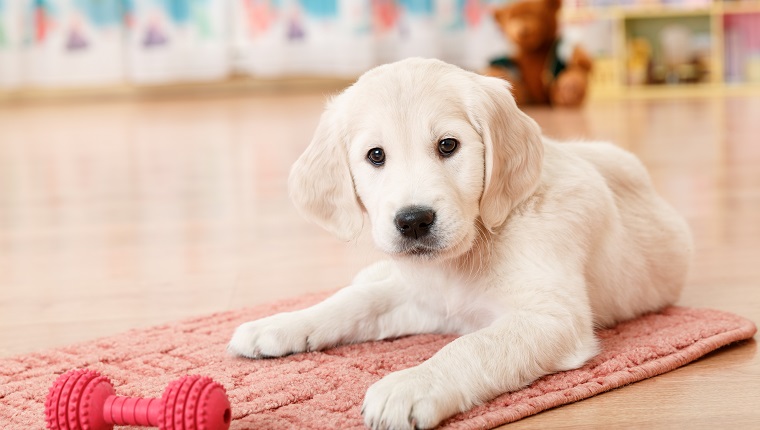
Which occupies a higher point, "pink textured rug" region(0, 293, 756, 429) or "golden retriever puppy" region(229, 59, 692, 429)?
"golden retriever puppy" region(229, 59, 692, 429)

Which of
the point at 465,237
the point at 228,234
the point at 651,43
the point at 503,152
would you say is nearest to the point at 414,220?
the point at 465,237

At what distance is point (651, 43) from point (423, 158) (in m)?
6.23

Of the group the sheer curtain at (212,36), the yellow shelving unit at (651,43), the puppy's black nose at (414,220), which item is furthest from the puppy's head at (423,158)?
the yellow shelving unit at (651,43)

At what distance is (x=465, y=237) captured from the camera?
1369 mm

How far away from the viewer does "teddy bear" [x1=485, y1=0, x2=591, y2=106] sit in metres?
5.64

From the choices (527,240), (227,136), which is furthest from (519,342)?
(227,136)

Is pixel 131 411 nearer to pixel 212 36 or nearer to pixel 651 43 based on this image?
pixel 212 36

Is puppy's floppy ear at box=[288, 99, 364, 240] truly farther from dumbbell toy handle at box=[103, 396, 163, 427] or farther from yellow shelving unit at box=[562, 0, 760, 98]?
yellow shelving unit at box=[562, 0, 760, 98]

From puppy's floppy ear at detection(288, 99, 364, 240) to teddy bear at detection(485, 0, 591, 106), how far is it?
4.28 metres

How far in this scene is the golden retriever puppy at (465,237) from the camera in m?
1.31

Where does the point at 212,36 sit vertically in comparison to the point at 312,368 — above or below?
above

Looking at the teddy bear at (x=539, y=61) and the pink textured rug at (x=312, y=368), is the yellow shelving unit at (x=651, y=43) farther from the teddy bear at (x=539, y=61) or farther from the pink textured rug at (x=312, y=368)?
the pink textured rug at (x=312, y=368)

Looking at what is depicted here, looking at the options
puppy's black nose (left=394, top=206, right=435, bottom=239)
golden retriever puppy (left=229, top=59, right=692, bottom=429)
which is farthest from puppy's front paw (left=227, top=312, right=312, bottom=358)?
puppy's black nose (left=394, top=206, right=435, bottom=239)

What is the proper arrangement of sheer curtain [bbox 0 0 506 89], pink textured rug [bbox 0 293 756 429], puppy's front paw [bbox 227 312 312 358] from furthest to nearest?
1. sheer curtain [bbox 0 0 506 89]
2. puppy's front paw [bbox 227 312 312 358]
3. pink textured rug [bbox 0 293 756 429]
